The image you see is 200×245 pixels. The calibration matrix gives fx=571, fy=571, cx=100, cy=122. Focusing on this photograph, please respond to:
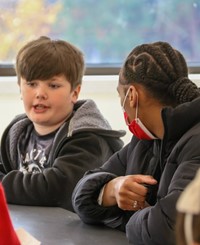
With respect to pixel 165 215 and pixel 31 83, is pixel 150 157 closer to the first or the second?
pixel 165 215

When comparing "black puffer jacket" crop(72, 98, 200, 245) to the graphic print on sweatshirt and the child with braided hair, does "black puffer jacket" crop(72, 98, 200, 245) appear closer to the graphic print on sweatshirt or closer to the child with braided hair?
the child with braided hair

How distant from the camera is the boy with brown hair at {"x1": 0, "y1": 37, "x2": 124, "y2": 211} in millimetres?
1996

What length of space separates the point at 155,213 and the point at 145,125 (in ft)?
1.10

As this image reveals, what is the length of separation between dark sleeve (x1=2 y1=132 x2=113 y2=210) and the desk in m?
0.08

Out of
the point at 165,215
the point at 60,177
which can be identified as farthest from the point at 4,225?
the point at 60,177

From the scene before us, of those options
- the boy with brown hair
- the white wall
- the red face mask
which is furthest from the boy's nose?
the white wall

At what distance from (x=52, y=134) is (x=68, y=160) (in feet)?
0.66

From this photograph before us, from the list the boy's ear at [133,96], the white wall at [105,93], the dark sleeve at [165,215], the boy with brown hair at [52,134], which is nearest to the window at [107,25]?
the white wall at [105,93]

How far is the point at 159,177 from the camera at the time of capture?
1632mm

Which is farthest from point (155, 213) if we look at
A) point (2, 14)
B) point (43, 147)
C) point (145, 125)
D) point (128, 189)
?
point (2, 14)

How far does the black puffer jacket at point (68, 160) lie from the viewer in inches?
77.9

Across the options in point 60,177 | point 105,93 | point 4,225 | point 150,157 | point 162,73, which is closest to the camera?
point 4,225

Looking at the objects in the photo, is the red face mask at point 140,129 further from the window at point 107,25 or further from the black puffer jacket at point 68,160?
the window at point 107,25

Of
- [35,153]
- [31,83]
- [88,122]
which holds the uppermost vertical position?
[31,83]
